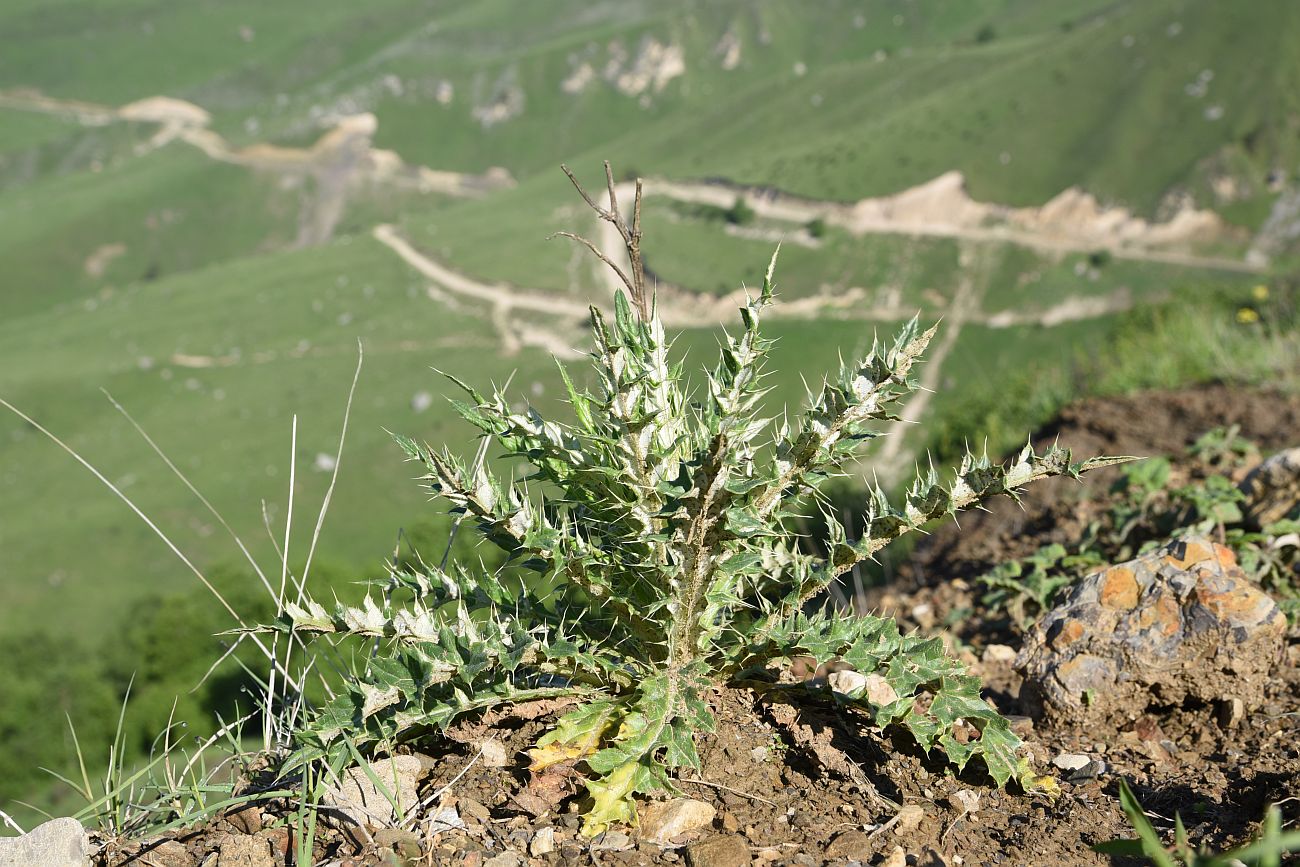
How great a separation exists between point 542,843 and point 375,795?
49cm

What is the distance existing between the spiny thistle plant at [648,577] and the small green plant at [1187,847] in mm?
764

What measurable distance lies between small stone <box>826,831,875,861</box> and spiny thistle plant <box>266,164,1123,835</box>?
1.23 ft

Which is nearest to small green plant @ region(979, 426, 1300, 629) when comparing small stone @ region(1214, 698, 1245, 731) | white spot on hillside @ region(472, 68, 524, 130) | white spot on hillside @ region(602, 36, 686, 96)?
small stone @ region(1214, 698, 1245, 731)

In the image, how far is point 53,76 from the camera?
197 meters

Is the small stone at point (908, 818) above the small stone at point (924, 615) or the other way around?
above

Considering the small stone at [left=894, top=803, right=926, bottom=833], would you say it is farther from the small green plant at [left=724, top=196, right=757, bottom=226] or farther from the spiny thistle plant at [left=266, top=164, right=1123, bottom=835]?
the small green plant at [left=724, top=196, right=757, bottom=226]

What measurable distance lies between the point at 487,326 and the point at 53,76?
14158 cm

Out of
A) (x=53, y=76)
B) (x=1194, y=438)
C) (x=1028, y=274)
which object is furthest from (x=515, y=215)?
(x=1194, y=438)

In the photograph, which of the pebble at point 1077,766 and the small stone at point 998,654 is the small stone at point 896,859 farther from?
the small stone at point 998,654

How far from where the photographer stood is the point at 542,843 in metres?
2.79

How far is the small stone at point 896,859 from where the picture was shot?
2695mm

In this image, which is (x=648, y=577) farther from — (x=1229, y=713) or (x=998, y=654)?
(x=1229, y=713)

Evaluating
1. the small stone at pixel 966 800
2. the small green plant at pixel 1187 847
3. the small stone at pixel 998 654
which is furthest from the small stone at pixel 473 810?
the small stone at pixel 998 654

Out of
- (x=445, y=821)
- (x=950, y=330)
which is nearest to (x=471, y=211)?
(x=950, y=330)
